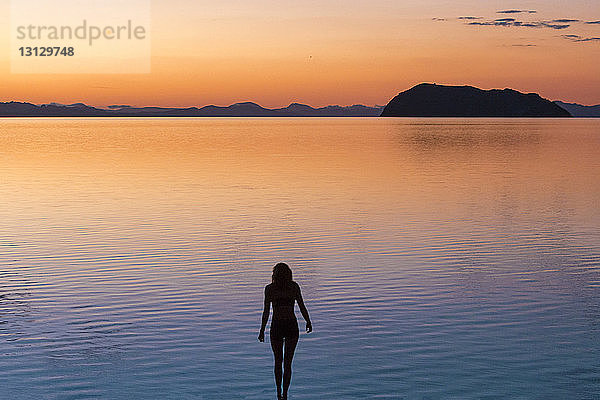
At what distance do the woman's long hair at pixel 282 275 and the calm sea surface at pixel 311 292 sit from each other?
251 cm

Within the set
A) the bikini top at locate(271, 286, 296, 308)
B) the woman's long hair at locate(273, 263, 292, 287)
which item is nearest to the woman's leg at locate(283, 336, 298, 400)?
the bikini top at locate(271, 286, 296, 308)

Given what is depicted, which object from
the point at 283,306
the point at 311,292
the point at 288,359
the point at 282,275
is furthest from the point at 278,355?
the point at 311,292

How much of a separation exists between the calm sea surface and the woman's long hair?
2506 mm

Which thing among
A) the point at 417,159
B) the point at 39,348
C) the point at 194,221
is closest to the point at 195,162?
the point at 417,159

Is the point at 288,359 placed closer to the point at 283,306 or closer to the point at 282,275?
the point at 283,306

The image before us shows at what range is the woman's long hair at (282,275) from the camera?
516 inches

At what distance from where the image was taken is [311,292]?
22938 millimetres

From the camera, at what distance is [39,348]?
17.6 m

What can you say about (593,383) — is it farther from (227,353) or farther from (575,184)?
(575,184)

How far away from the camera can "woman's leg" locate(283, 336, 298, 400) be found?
1368 centimetres

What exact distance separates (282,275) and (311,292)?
991cm

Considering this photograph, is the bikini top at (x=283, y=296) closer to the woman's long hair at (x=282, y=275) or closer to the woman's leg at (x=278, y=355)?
the woman's long hair at (x=282, y=275)

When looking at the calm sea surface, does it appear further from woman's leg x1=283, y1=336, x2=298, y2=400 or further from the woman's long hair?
the woman's long hair

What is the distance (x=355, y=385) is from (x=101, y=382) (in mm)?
4811
